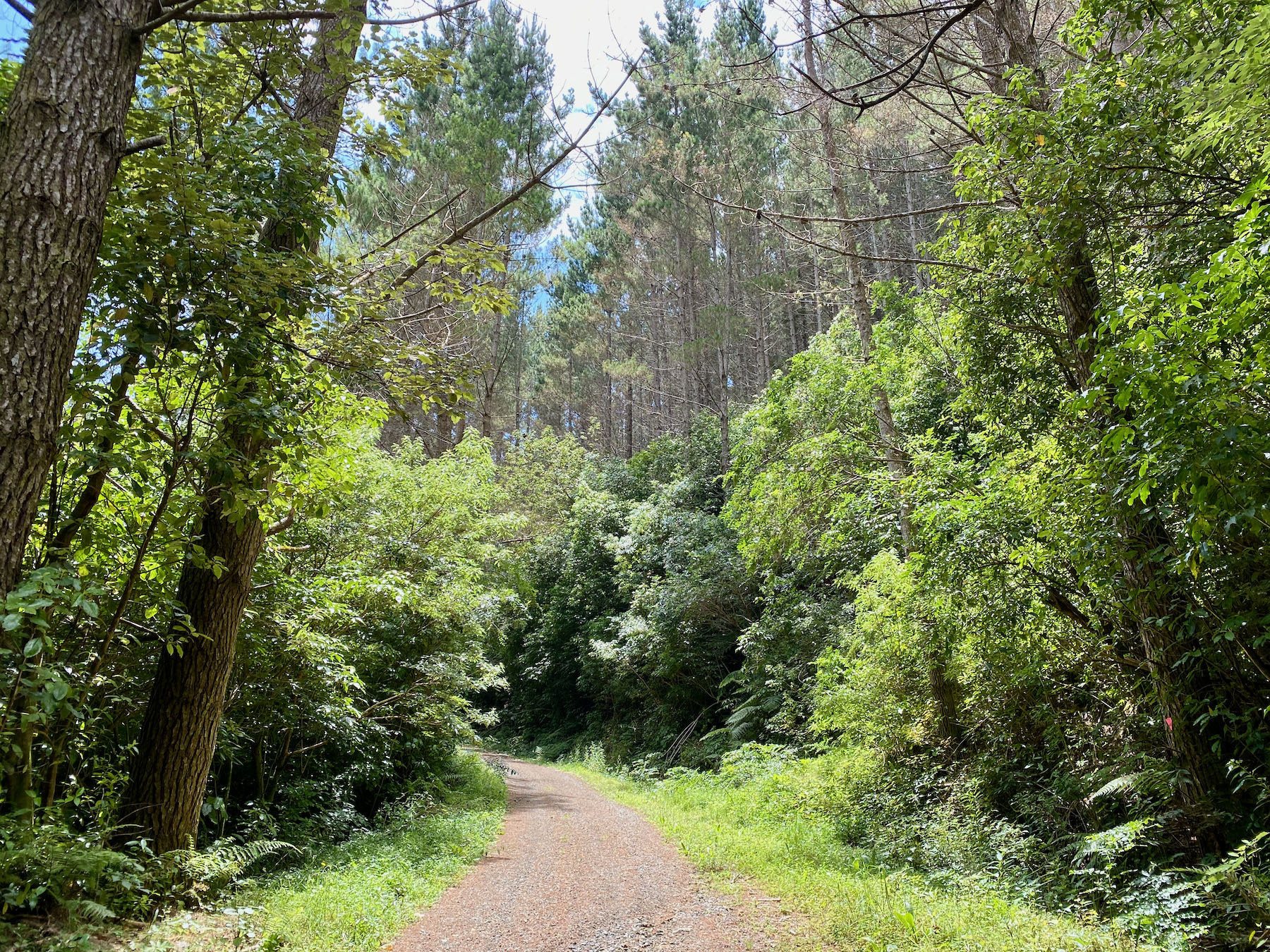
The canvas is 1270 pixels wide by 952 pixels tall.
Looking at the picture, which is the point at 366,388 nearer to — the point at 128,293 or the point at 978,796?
the point at 128,293

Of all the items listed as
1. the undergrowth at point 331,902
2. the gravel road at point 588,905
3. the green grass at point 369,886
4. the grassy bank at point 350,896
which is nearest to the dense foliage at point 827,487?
the undergrowth at point 331,902

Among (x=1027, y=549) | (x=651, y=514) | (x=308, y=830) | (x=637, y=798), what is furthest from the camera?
(x=651, y=514)

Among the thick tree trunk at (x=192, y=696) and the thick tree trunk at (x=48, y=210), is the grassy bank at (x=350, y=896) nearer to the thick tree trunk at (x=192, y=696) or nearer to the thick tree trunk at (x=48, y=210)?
the thick tree trunk at (x=192, y=696)

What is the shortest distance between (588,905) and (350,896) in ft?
6.42

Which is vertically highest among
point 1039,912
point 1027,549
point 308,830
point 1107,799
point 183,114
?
point 183,114

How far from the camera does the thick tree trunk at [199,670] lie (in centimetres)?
469

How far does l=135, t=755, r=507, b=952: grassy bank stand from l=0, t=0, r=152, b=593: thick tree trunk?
2879 millimetres

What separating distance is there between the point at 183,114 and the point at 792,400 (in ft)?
25.7

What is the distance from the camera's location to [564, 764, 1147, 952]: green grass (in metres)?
4.30

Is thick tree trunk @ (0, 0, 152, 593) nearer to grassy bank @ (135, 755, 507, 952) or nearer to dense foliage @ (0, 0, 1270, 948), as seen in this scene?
dense foliage @ (0, 0, 1270, 948)

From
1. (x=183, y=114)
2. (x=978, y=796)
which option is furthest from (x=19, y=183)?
(x=978, y=796)

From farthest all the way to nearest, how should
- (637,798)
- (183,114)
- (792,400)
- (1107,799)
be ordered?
(637,798)
(792,400)
(1107,799)
(183,114)

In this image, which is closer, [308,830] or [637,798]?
[308,830]

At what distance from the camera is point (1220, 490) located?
362 cm
